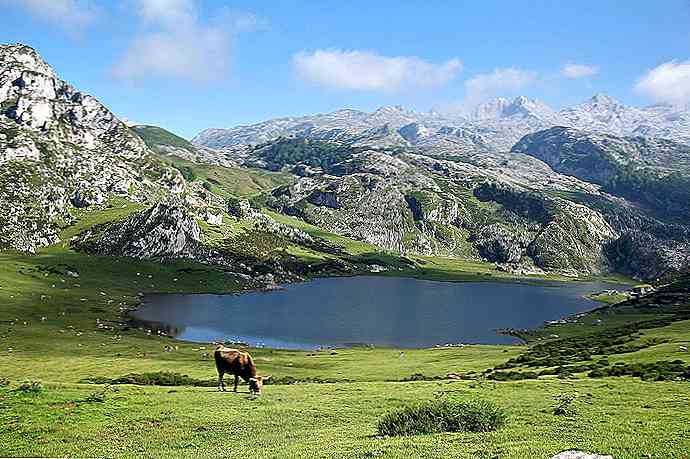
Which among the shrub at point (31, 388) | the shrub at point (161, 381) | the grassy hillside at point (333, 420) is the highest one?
the grassy hillside at point (333, 420)

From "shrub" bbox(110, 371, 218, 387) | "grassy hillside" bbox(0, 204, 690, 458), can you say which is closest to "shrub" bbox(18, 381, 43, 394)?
"grassy hillside" bbox(0, 204, 690, 458)

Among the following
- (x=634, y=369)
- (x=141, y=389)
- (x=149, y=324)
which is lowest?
(x=149, y=324)

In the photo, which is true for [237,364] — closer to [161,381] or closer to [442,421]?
[442,421]

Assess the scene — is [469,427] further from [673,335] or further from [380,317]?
[380,317]

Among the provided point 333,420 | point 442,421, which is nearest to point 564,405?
point 442,421

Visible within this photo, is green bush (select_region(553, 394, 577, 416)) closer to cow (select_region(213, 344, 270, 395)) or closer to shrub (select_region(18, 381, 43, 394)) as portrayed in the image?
cow (select_region(213, 344, 270, 395))

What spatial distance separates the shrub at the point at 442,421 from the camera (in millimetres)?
25188

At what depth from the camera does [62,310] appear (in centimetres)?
16712

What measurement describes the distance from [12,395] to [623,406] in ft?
122

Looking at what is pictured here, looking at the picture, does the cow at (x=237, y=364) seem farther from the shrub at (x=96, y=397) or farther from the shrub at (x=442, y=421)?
the shrub at (x=442, y=421)

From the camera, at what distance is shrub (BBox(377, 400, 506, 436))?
2519 cm

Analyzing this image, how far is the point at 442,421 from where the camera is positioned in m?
25.9

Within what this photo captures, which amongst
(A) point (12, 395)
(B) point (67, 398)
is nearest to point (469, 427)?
(B) point (67, 398)

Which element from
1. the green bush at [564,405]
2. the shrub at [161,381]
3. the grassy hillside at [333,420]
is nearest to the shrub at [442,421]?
the grassy hillside at [333,420]
